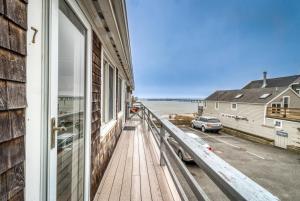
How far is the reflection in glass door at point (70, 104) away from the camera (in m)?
1.18

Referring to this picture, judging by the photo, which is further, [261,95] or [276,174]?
[261,95]

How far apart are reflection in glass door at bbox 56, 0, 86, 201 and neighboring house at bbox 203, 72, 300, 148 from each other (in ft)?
50.5

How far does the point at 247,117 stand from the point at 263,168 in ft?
31.5

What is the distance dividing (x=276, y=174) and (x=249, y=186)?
405 inches

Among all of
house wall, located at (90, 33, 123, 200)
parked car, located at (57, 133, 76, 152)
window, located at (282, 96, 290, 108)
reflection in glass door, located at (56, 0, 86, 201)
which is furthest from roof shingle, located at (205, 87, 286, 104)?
parked car, located at (57, 133, 76, 152)

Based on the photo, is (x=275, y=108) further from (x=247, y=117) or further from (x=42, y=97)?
(x=42, y=97)

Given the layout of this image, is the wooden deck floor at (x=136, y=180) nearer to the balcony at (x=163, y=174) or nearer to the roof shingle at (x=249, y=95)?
the balcony at (x=163, y=174)

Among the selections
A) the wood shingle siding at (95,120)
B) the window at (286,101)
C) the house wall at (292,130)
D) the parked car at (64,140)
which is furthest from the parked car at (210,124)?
the parked car at (64,140)

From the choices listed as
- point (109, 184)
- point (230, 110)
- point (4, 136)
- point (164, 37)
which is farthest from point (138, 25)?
point (4, 136)

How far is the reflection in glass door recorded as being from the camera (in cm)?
118

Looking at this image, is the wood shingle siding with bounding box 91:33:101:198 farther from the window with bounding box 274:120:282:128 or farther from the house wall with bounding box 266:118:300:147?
the window with bounding box 274:120:282:128

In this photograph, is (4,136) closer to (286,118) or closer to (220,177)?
(220,177)

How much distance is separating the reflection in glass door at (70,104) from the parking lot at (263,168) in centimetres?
559

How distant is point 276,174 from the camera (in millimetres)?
8555
